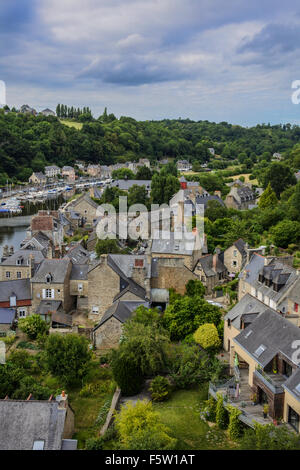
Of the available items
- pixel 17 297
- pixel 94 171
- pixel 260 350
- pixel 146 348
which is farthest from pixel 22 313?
pixel 94 171

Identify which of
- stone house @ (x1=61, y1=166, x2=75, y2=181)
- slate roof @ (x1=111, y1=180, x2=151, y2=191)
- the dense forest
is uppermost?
the dense forest

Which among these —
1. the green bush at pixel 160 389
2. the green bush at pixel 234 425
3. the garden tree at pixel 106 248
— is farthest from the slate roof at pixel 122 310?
the garden tree at pixel 106 248

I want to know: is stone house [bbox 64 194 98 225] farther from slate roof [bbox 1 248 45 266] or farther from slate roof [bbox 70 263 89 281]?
slate roof [bbox 70 263 89 281]

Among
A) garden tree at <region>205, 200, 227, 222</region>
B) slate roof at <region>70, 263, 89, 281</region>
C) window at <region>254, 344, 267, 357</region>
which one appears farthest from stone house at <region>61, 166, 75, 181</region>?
window at <region>254, 344, 267, 357</region>

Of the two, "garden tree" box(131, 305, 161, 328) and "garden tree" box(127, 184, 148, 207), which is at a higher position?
"garden tree" box(127, 184, 148, 207)

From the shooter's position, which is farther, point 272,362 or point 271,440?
point 272,362

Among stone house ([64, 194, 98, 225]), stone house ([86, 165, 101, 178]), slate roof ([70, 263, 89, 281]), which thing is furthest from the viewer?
stone house ([86, 165, 101, 178])

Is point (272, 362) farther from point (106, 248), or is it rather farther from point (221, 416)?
point (106, 248)
